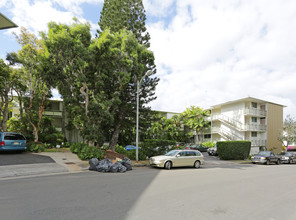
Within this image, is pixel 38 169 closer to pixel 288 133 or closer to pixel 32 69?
pixel 32 69

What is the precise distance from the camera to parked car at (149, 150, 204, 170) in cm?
1380

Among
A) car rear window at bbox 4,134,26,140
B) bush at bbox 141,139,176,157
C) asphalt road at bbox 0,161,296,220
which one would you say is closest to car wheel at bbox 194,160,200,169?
bush at bbox 141,139,176,157

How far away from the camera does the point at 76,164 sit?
44.1ft

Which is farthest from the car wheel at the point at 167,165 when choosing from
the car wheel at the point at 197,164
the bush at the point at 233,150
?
the bush at the point at 233,150

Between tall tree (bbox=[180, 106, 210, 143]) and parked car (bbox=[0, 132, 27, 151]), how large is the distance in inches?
1085

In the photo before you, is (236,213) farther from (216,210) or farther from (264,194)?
(264,194)

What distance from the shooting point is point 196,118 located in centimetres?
3700

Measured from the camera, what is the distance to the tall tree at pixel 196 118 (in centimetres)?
3658

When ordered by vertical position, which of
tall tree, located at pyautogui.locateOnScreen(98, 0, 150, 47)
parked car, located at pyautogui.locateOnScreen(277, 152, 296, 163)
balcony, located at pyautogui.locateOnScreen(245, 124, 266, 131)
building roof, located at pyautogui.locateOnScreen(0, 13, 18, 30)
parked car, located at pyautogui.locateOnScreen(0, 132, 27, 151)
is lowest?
parked car, located at pyautogui.locateOnScreen(277, 152, 296, 163)

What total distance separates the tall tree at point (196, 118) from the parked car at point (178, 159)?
21.5 m

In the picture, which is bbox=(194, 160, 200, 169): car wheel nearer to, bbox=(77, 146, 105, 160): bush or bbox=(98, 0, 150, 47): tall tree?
bbox=(77, 146, 105, 160): bush

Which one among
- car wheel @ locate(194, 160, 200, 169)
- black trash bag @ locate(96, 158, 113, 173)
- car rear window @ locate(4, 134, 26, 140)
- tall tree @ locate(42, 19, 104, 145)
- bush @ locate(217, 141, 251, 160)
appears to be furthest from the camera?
bush @ locate(217, 141, 251, 160)

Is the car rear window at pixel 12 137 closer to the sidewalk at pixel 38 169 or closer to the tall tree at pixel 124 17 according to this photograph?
the sidewalk at pixel 38 169

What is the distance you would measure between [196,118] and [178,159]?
23.8 m
